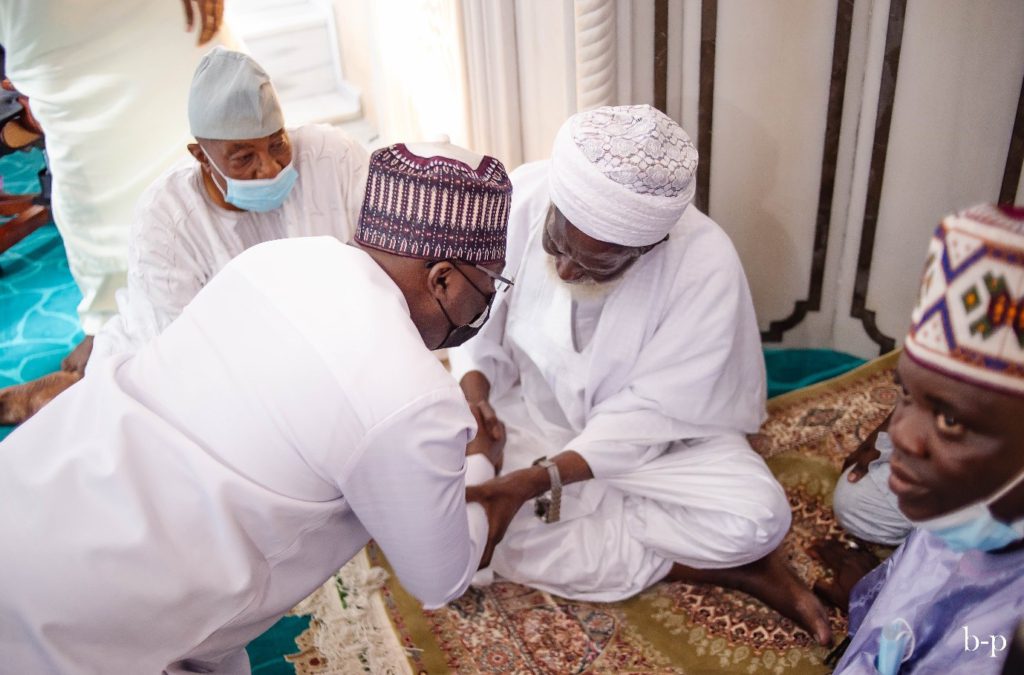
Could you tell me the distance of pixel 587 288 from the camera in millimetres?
2600

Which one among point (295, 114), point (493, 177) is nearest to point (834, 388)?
point (493, 177)

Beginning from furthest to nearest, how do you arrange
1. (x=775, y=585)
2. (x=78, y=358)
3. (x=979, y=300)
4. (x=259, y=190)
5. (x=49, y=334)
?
(x=49, y=334) → (x=78, y=358) → (x=259, y=190) → (x=775, y=585) → (x=979, y=300)

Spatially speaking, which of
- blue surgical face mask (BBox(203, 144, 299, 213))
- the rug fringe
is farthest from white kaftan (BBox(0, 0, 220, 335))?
the rug fringe

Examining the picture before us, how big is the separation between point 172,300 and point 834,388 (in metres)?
2.41

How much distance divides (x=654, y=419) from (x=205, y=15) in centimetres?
279

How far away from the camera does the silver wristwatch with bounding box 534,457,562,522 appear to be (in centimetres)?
255

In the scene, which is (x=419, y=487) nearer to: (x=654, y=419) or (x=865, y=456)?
(x=654, y=419)

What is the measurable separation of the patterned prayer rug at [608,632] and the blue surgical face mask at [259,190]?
1.18 metres

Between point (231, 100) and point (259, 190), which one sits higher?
point (231, 100)

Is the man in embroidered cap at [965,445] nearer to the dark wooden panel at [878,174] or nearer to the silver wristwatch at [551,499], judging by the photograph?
the silver wristwatch at [551,499]

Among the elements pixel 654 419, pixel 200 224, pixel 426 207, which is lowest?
pixel 654 419

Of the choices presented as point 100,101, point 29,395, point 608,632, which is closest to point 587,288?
point 608,632

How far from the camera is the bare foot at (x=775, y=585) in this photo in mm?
2504

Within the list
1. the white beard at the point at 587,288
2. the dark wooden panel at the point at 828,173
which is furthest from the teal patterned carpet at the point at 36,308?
the dark wooden panel at the point at 828,173
